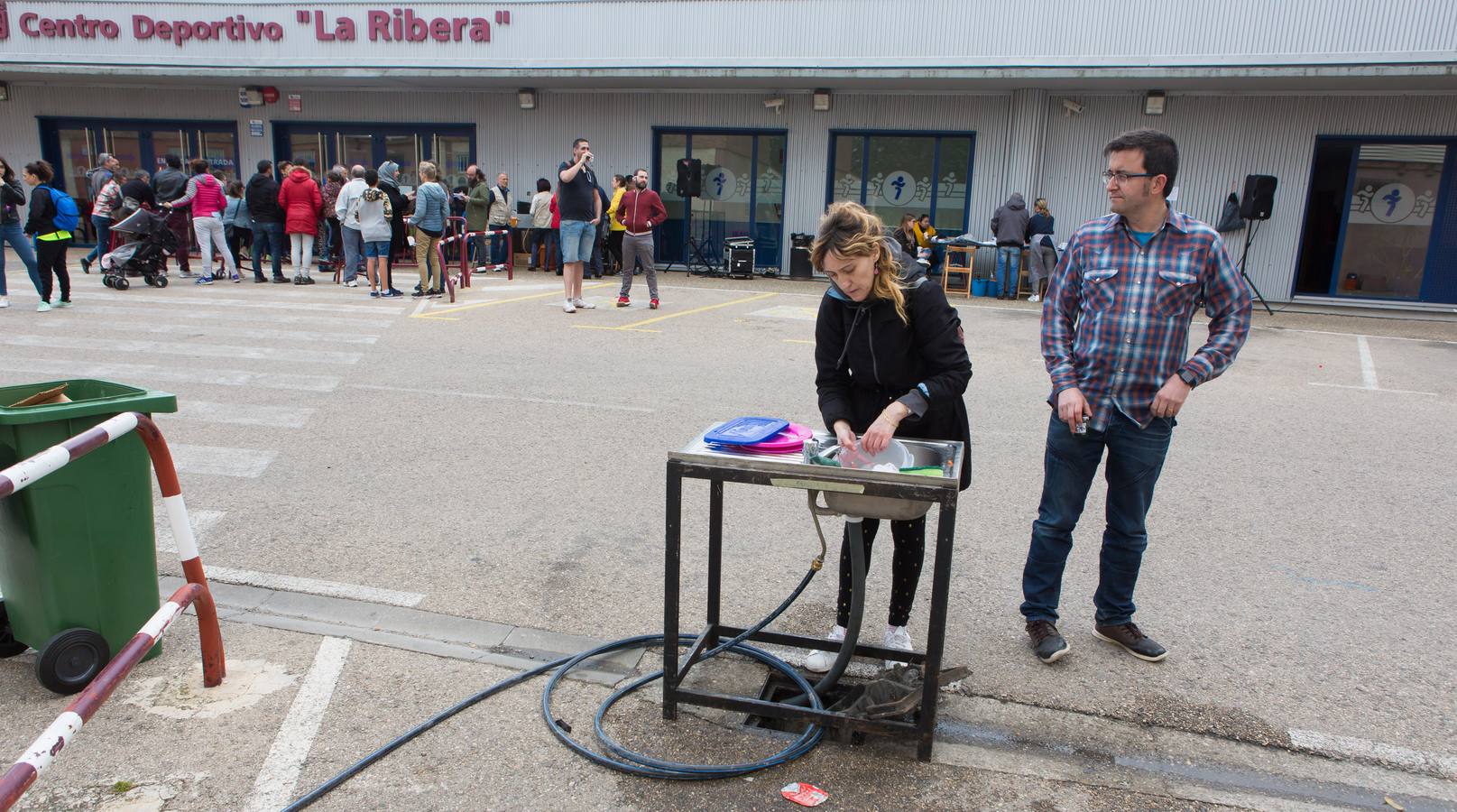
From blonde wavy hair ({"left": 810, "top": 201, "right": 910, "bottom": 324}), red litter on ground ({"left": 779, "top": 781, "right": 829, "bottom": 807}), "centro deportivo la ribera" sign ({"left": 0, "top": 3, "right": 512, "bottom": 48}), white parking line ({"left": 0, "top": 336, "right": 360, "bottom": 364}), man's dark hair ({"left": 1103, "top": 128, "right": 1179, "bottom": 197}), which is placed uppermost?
"centro deportivo la ribera" sign ({"left": 0, "top": 3, "right": 512, "bottom": 48})

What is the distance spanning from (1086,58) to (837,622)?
1496 centimetres

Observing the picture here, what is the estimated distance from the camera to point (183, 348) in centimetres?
989

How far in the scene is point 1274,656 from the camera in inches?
153

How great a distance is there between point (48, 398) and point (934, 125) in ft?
55.5

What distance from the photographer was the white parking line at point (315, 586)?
4.29m

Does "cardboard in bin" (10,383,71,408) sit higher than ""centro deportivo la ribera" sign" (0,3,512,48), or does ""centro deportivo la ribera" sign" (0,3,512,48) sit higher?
""centro deportivo la ribera" sign" (0,3,512,48)

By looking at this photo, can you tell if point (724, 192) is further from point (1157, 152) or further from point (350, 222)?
point (1157, 152)

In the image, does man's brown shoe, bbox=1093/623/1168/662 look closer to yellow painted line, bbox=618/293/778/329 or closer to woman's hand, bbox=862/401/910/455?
woman's hand, bbox=862/401/910/455

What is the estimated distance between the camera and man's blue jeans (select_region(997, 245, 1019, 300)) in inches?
664

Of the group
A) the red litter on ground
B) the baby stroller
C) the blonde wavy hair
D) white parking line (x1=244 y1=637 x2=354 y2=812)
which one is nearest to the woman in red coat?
the baby stroller

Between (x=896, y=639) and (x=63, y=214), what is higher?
(x=63, y=214)

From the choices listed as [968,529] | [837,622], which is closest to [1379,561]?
[968,529]

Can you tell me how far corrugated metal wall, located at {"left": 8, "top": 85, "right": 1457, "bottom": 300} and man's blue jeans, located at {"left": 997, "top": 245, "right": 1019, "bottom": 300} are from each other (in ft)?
5.93

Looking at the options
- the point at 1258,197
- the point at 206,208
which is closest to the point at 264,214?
the point at 206,208
